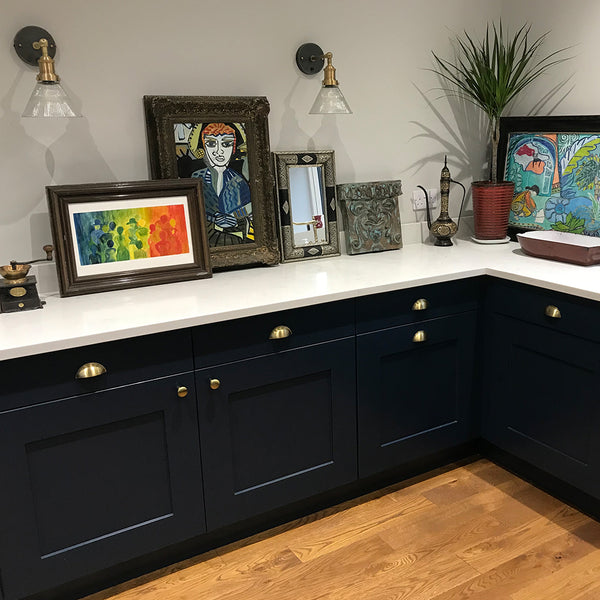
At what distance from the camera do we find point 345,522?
228 centimetres

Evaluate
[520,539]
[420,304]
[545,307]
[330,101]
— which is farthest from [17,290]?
[520,539]

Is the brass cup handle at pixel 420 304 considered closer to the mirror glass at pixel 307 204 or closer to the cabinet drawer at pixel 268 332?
the cabinet drawer at pixel 268 332

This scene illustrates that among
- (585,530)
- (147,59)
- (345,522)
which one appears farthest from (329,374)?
(147,59)

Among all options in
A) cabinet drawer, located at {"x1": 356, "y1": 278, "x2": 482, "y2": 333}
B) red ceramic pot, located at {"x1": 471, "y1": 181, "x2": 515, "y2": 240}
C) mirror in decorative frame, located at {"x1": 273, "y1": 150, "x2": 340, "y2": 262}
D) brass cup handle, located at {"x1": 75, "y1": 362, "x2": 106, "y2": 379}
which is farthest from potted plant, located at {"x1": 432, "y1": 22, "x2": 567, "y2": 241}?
brass cup handle, located at {"x1": 75, "y1": 362, "x2": 106, "y2": 379}

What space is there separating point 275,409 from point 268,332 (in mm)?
272

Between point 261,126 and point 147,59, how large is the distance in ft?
1.50

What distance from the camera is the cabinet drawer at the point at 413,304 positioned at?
7.18 feet

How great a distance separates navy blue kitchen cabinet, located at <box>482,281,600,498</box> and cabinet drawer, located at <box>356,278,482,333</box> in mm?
103

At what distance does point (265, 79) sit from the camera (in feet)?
7.94

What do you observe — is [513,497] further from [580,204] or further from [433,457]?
[580,204]

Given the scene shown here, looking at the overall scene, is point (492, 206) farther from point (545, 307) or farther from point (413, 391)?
point (413, 391)

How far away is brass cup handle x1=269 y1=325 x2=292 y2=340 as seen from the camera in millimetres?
2010

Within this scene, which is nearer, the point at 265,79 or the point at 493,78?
the point at 265,79

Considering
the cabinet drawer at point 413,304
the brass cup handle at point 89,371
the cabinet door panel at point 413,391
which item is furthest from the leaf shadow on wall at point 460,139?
the brass cup handle at point 89,371
